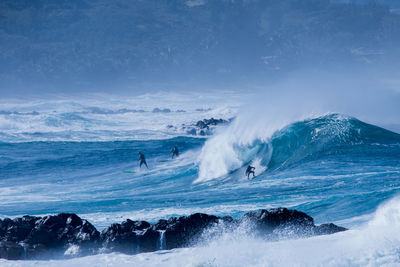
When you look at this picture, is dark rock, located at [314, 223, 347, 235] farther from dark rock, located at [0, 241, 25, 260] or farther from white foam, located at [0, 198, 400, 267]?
dark rock, located at [0, 241, 25, 260]

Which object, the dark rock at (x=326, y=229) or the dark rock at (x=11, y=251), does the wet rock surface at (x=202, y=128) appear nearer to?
the dark rock at (x=326, y=229)

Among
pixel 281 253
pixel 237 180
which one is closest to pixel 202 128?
pixel 237 180

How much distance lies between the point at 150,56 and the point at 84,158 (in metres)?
76.9

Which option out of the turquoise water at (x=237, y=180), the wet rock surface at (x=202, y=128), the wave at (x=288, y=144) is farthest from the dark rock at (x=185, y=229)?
the wet rock surface at (x=202, y=128)

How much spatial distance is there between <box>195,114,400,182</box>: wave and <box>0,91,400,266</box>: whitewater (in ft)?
0.11

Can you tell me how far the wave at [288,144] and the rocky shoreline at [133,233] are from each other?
6.41 m

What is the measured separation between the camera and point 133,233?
7262 mm

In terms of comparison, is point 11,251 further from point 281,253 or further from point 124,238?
point 281,253

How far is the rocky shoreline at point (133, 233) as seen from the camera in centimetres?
715

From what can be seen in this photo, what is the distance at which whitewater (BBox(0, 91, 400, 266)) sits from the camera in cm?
656

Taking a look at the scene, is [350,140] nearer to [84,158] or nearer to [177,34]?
[84,158]

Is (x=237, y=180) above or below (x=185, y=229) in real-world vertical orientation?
above

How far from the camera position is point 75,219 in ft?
25.4

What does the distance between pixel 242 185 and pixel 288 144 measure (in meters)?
4.09
